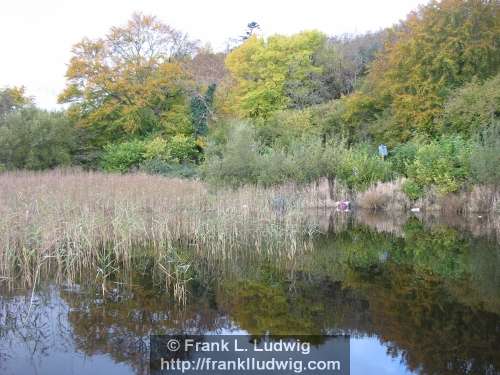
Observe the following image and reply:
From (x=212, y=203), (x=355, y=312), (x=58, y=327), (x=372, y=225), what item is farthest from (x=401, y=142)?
(x=58, y=327)

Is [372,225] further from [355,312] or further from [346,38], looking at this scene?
[346,38]

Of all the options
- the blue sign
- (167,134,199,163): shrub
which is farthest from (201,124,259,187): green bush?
(167,134,199,163): shrub

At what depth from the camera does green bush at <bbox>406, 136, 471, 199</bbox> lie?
54.9ft

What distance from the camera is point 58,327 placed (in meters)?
5.27

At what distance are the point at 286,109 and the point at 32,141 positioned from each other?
13.7 m

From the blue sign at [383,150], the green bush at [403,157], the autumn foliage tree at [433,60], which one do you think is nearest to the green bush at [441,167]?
the green bush at [403,157]

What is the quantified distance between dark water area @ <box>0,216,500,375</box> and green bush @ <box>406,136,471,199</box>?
339 inches

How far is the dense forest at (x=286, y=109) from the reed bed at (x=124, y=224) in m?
5.70

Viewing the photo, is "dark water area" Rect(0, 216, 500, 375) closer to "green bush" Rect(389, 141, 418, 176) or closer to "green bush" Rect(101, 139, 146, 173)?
"green bush" Rect(389, 141, 418, 176)

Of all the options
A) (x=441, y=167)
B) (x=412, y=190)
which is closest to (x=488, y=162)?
(x=441, y=167)

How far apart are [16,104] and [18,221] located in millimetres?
20850

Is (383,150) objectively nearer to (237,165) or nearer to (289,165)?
(289,165)

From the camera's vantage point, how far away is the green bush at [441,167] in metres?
16.7

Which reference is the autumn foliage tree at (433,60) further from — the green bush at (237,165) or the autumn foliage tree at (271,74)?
the green bush at (237,165)
